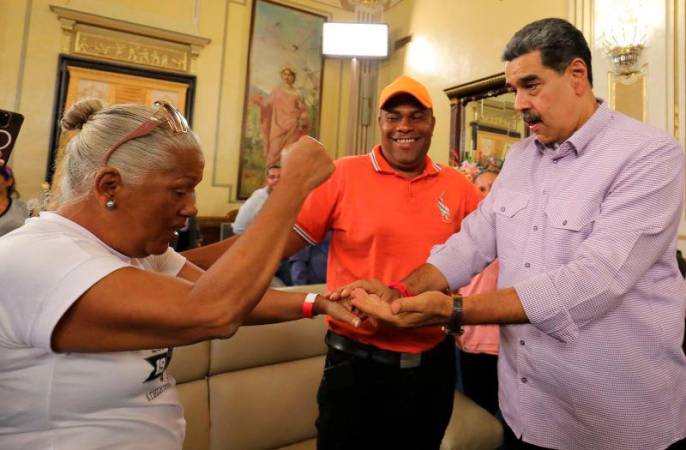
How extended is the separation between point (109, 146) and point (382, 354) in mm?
901

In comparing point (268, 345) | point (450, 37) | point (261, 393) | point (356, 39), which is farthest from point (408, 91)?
point (356, 39)

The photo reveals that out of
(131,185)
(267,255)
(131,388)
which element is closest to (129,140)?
(131,185)

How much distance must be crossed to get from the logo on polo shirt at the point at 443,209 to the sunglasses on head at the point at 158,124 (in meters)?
0.85

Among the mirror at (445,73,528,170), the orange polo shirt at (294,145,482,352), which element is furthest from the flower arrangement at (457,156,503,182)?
the orange polo shirt at (294,145,482,352)

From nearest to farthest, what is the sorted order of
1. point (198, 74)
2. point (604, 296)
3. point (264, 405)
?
point (604, 296) → point (264, 405) → point (198, 74)

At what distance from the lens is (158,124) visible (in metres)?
0.85

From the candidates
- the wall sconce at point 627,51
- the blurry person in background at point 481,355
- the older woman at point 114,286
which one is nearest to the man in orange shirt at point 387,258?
the older woman at point 114,286

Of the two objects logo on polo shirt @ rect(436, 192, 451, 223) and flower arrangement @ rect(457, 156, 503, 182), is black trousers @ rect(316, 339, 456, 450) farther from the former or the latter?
flower arrangement @ rect(457, 156, 503, 182)

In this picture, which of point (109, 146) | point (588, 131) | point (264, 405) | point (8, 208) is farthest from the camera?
point (8, 208)

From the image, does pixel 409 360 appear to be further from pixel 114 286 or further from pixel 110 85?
pixel 110 85

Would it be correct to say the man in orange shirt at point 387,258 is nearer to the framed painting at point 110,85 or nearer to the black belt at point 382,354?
the black belt at point 382,354

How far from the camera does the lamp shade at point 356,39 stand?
5402 mm

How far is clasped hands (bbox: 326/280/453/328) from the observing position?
1098mm

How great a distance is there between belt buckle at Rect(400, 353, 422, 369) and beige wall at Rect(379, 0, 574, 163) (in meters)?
3.27
